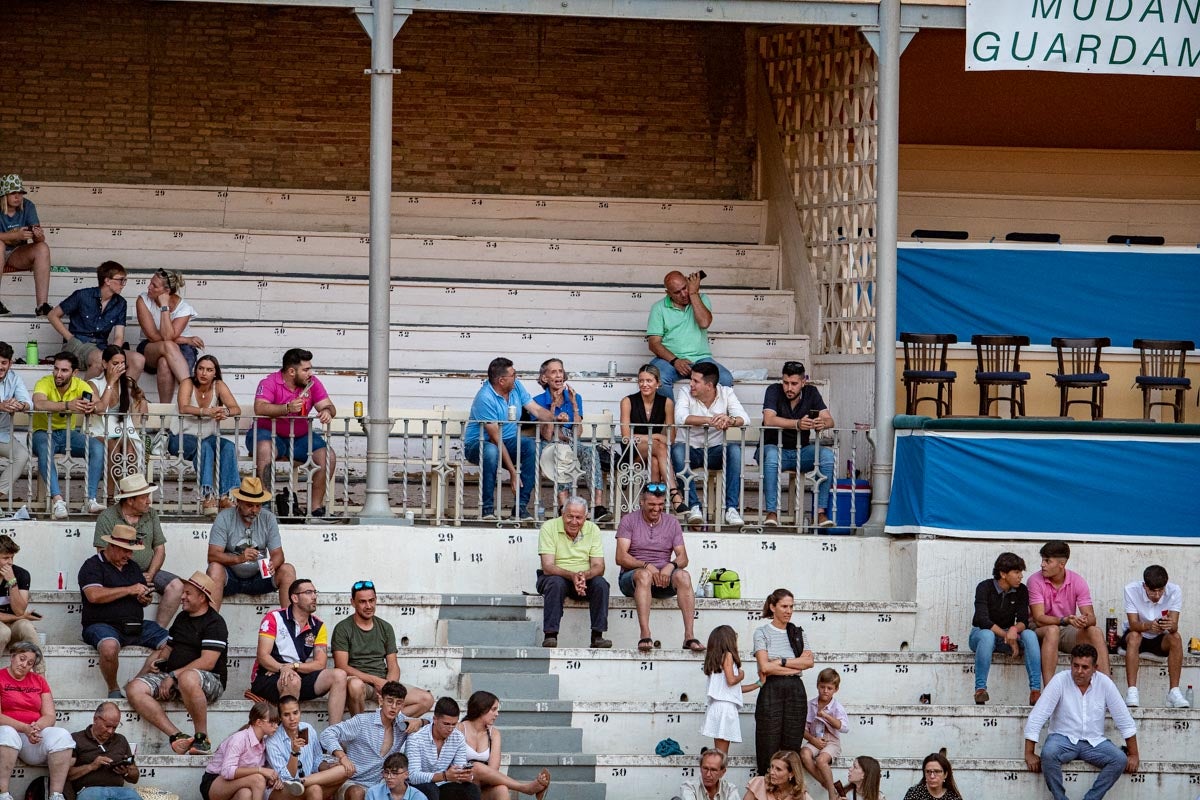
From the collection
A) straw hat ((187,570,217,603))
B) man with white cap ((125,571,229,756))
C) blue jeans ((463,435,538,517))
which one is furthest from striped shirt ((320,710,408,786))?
blue jeans ((463,435,538,517))

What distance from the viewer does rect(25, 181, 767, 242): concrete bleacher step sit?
18.9 m

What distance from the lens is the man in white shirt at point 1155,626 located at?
13516 mm

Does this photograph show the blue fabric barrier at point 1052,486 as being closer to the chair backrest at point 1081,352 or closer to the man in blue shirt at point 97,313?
the chair backrest at point 1081,352

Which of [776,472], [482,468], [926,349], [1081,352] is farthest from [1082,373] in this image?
[482,468]

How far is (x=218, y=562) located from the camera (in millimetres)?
13180

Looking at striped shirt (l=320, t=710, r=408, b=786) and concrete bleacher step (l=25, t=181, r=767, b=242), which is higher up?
concrete bleacher step (l=25, t=181, r=767, b=242)

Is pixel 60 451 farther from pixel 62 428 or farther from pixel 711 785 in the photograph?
pixel 711 785

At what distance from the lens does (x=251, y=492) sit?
1327 cm

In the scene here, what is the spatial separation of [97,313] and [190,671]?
4813mm

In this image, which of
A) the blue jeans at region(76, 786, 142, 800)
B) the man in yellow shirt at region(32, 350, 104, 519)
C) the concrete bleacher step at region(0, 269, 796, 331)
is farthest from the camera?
the concrete bleacher step at region(0, 269, 796, 331)

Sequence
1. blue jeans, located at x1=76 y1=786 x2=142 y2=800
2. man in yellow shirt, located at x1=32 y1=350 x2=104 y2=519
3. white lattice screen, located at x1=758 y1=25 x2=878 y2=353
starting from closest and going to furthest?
blue jeans, located at x1=76 y1=786 x2=142 y2=800 → man in yellow shirt, located at x1=32 y1=350 x2=104 y2=519 → white lattice screen, located at x1=758 y1=25 x2=878 y2=353

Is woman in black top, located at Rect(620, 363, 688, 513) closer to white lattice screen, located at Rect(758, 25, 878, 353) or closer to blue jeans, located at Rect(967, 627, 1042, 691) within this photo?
white lattice screen, located at Rect(758, 25, 878, 353)

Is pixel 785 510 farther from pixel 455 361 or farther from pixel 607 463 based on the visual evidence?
pixel 455 361

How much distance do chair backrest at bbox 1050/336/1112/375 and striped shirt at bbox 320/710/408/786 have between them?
767cm
